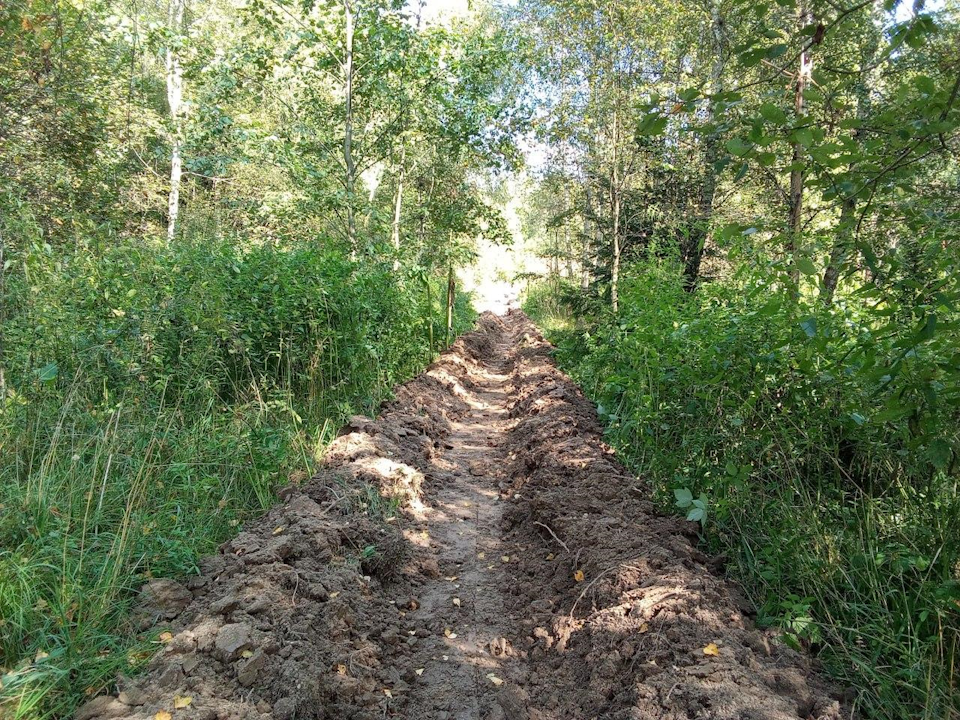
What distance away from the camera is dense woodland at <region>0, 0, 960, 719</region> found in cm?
259

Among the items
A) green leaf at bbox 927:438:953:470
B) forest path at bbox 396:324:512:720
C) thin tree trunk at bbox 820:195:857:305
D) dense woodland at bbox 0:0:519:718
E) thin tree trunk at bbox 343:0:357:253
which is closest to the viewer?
thin tree trunk at bbox 820:195:857:305

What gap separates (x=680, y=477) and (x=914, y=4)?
331 cm

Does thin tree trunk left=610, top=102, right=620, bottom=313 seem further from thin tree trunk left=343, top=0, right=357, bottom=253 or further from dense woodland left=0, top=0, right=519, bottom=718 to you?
thin tree trunk left=343, top=0, right=357, bottom=253

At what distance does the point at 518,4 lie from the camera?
52.6ft

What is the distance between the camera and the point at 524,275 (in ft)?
40.9

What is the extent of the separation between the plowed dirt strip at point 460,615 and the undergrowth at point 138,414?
29 cm

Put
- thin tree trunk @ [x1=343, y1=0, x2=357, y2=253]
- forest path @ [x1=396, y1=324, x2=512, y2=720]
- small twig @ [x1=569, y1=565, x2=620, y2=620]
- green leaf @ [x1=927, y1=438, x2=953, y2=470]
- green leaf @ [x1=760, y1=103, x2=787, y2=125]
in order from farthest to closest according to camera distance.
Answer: thin tree trunk @ [x1=343, y1=0, x2=357, y2=253] < small twig @ [x1=569, y1=565, x2=620, y2=620] < forest path @ [x1=396, y1=324, x2=512, y2=720] < green leaf @ [x1=927, y1=438, x2=953, y2=470] < green leaf @ [x1=760, y1=103, x2=787, y2=125]

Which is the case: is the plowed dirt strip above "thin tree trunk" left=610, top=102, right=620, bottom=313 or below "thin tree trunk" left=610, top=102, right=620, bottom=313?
below

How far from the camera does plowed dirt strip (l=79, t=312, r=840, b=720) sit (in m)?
2.61

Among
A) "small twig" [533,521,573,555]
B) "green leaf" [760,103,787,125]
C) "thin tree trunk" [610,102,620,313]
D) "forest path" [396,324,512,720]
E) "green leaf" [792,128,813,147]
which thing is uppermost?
"thin tree trunk" [610,102,620,313]

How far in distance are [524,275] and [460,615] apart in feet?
30.4

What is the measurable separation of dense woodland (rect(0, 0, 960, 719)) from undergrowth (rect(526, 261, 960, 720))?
0.02m

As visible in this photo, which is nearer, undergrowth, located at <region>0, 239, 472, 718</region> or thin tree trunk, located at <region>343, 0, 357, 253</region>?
undergrowth, located at <region>0, 239, 472, 718</region>

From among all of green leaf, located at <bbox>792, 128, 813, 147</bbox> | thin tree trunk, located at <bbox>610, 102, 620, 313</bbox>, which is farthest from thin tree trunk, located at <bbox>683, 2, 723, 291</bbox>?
green leaf, located at <bbox>792, 128, 813, 147</bbox>
